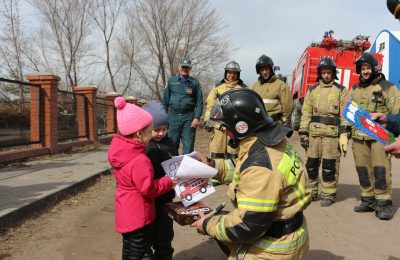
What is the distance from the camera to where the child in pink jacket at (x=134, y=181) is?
2.89 meters

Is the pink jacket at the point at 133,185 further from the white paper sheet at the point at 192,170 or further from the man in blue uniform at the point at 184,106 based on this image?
the man in blue uniform at the point at 184,106

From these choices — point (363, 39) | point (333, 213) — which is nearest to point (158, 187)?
point (333, 213)

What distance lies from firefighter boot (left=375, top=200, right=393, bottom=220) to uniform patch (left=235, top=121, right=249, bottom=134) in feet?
12.6

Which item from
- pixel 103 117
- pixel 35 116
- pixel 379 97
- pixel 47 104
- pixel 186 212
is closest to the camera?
pixel 186 212

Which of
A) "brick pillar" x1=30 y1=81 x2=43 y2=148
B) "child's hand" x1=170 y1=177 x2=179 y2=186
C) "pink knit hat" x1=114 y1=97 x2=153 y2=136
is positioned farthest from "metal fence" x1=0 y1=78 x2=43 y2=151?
"child's hand" x1=170 y1=177 x2=179 y2=186

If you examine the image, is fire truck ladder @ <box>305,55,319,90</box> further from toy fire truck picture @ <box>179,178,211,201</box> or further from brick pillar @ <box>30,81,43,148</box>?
toy fire truck picture @ <box>179,178,211,201</box>

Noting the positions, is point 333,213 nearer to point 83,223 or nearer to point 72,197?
point 83,223

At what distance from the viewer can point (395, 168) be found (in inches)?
382

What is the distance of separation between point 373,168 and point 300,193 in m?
3.76

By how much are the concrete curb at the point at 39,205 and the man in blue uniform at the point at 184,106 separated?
5.70 ft

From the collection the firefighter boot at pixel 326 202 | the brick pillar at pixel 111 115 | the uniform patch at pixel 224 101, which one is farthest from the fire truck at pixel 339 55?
the uniform patch at pixel 224 101

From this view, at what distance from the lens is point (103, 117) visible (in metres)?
17.1

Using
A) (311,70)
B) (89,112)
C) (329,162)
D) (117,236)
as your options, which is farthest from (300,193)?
(89,112)

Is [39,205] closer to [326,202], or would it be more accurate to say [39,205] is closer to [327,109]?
[326,202]
